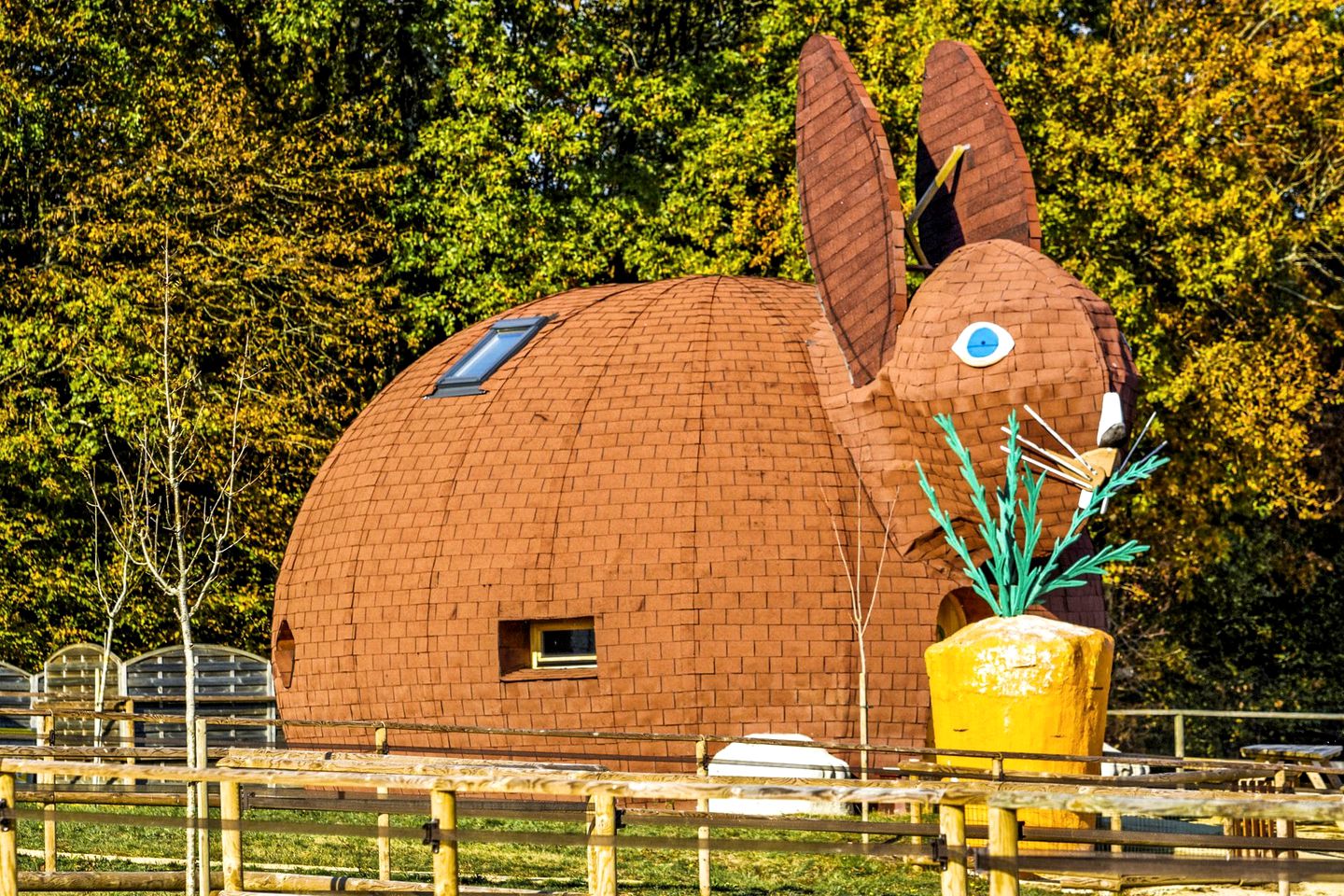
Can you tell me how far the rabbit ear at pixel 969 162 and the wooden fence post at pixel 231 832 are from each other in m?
10.3

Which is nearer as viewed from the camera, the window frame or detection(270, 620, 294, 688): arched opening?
the window frame

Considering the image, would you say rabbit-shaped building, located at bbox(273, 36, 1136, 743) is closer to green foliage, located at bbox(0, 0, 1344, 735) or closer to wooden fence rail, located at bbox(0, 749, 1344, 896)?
wooden fence rail, located at bbox(0, 749, 1344, 896)

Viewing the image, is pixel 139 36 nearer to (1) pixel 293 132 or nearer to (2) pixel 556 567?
(1) pixel 293 132

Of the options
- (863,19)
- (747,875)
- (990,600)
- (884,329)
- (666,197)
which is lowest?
(747,875)

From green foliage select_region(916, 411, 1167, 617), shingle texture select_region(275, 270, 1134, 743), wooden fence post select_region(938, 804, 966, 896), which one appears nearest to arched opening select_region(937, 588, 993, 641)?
shingle texture select_region(275, 270, 1134, 743)

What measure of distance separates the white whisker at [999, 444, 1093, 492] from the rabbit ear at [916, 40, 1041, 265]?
2.87m

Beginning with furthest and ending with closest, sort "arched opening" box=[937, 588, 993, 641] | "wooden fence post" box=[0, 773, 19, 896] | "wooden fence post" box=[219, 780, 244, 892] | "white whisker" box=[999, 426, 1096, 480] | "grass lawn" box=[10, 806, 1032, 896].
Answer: "arched opening" box=[937, 588, 993, 641] < "white whisker" box=[999, 426, 1096, 480] < "grass lawn" box=[10, 806, 1032, 896] < "wooden fence post" box=[0, 773, 19, 896] < "wooden fence post" box=[219, 780, 244, 892]

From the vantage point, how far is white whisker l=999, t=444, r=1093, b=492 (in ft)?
51.6

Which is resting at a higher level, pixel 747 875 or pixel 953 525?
pixel 953 525

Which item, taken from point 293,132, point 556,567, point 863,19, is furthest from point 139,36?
point 556,567

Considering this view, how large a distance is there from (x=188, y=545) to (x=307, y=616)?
838 cm

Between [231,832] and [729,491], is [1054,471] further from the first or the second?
[231,832]

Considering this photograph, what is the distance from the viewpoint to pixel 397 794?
17734 mm

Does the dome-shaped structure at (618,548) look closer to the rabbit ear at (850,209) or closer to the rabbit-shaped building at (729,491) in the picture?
the rabbit-shaped building at (729,491)
